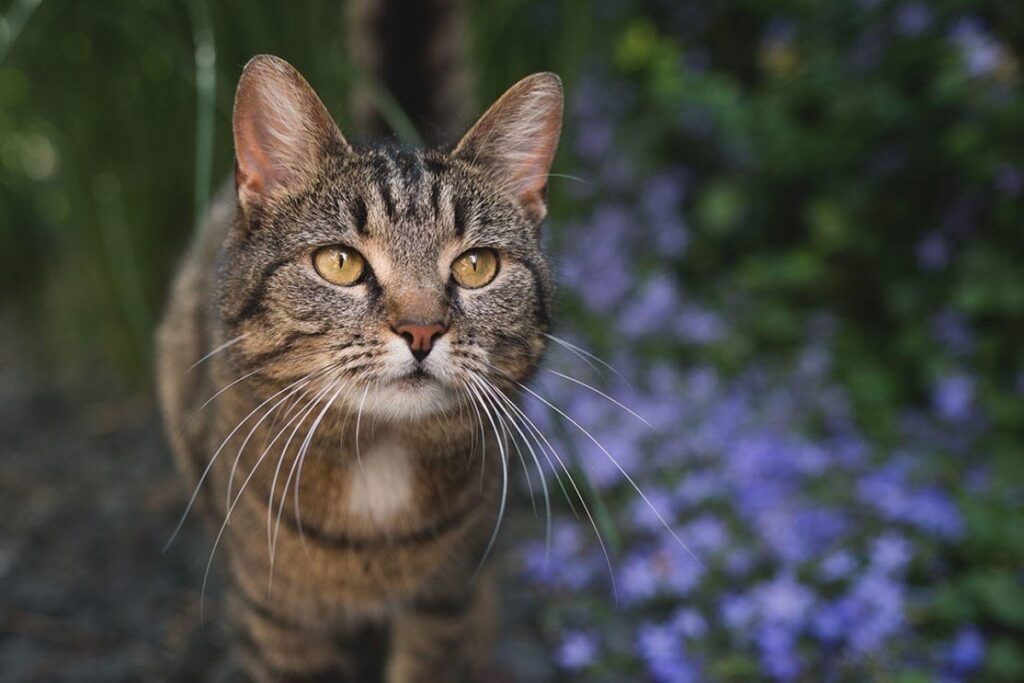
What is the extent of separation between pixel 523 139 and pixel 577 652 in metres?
0.86

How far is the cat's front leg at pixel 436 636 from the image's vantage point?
150 centimetres

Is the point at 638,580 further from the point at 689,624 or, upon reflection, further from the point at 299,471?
the point at 299,471

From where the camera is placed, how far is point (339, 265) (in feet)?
3.91

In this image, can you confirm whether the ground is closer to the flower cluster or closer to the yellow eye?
the flower cluster

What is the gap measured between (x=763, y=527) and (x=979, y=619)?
394 mm

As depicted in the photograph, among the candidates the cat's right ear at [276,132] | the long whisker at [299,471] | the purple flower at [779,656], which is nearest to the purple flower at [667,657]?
the purple flower at [779,656]

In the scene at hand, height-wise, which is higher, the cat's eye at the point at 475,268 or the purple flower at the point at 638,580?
the cat's eye at the point at 475,268

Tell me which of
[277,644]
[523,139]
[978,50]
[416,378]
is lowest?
[277,644]

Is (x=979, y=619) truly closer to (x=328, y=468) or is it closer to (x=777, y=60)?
(x=328, y=468)

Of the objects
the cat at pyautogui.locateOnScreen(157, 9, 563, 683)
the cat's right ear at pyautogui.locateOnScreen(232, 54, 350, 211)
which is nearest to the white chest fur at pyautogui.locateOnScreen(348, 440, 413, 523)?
the cat at pyautogui.locateOnScreen(157, 9, 563, 683)

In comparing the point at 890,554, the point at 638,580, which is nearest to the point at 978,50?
the point at 890,554

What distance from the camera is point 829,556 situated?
1696 mm

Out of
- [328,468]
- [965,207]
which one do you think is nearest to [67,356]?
[328,468]

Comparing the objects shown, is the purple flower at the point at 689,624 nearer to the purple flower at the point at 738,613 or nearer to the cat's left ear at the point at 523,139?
the purple flower at the point at 738,613
